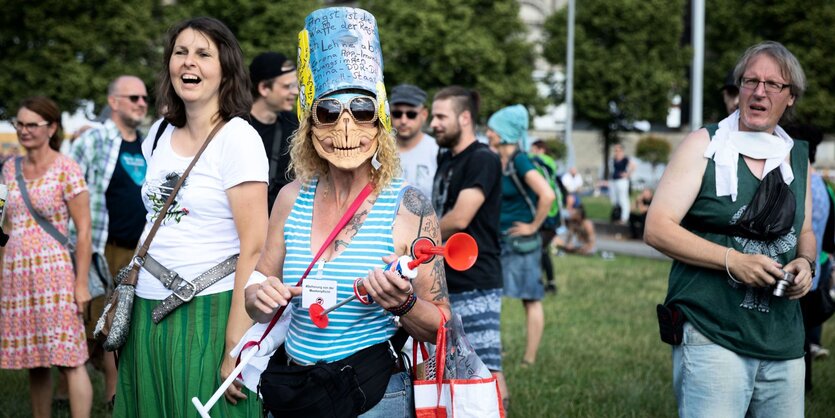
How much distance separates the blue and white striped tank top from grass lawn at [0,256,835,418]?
3.38m

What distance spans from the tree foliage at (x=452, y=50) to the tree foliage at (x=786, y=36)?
9.74m

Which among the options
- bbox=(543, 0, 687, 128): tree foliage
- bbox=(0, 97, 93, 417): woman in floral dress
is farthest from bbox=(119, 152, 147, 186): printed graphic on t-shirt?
bbox=(543, 0, 687, 128): tree foliage

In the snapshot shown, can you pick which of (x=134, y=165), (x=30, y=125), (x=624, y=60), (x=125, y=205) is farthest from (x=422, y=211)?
(x=624, y=60)

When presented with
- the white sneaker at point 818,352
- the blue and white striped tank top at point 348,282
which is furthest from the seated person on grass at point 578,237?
the blue and white striped tank top at point 348,282

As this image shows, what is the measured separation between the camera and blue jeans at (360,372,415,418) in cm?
299

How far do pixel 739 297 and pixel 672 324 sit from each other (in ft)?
0.90

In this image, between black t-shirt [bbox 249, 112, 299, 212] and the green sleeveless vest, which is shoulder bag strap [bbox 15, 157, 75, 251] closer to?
black t-shirt [bbox 249, 112, 299, 212]

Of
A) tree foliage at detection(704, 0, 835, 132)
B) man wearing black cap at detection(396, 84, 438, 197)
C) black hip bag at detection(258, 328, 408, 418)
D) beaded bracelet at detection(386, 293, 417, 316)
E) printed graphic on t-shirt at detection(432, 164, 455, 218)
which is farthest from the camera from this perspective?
tree foliage at detection(704, 0, 835, 132)

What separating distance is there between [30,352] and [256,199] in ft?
8.12

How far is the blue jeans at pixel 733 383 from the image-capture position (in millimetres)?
3607

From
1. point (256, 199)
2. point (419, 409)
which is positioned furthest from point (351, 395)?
point (256, 199)

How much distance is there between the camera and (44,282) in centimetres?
540

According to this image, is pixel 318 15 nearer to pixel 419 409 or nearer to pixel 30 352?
pixel 419 409

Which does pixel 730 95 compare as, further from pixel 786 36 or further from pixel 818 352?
pixel 786 36
